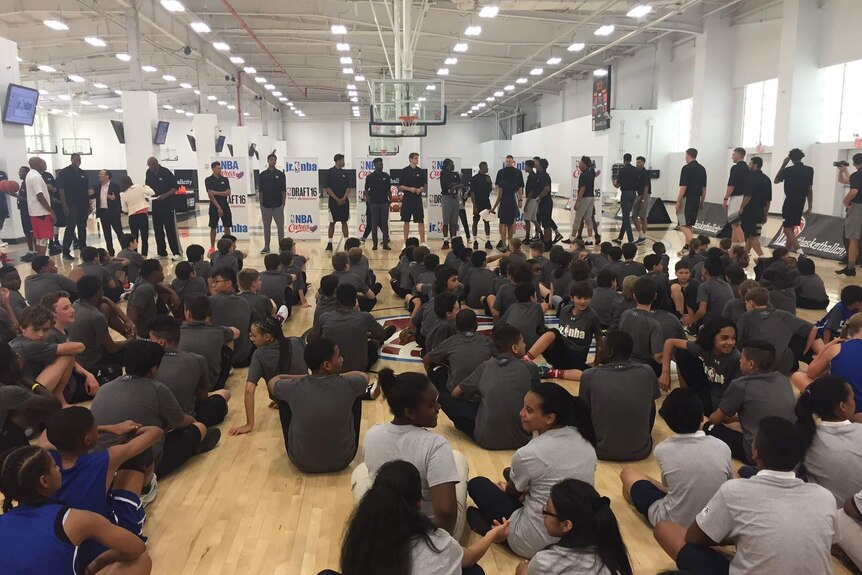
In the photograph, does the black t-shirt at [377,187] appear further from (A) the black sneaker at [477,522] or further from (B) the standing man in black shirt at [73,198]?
(A) the black sneaker at [477,522]

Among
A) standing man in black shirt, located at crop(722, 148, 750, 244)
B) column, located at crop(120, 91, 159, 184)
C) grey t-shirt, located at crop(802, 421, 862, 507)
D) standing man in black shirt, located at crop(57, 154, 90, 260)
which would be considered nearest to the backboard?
column, located at crop(120, 91, 159, 184)

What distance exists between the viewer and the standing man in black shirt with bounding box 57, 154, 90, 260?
12.0 metres

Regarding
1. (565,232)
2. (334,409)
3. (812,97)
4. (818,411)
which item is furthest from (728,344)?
(812,97)

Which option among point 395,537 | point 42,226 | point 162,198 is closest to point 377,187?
point 162,198

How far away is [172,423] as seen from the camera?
3695mm

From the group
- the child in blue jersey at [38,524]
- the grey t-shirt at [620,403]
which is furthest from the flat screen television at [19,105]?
the grey t-shirt at [620,403]

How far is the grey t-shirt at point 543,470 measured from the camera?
281 cm

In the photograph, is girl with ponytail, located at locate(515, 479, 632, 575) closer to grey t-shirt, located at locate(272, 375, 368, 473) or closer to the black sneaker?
the black sneaker

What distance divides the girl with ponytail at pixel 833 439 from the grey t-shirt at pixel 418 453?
1.62 meters

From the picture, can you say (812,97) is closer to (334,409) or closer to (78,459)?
(334,409)

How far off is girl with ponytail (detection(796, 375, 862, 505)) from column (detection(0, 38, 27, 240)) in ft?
47.4

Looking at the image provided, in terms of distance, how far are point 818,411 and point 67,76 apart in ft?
92.6

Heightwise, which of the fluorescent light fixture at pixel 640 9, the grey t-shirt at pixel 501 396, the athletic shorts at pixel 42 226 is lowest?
the grey t-shirt at pixel 501 396

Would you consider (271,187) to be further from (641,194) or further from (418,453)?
(418,453)
